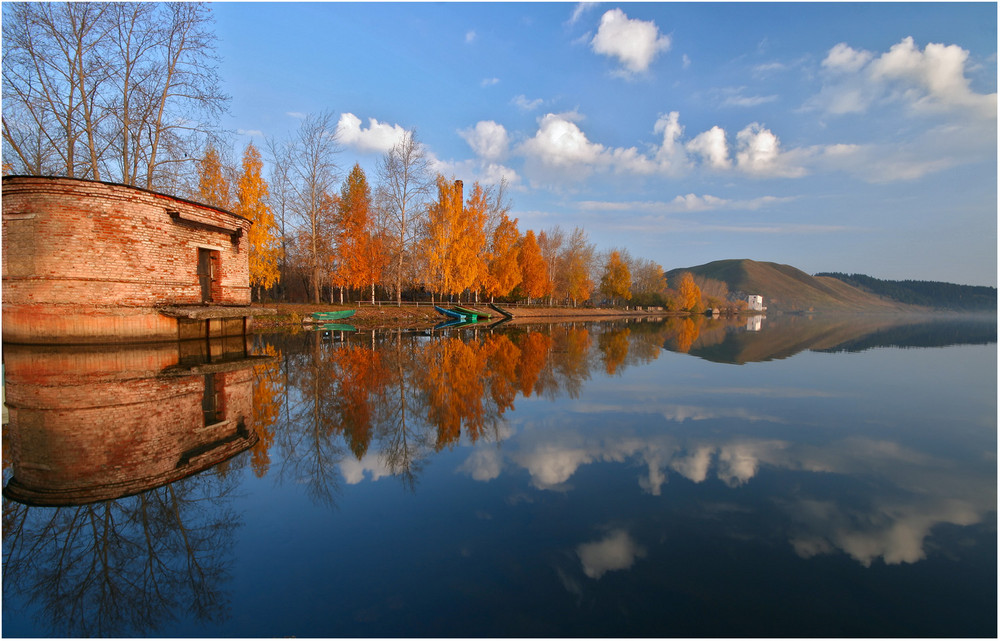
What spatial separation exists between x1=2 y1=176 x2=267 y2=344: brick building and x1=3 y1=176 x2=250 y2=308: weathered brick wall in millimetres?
21

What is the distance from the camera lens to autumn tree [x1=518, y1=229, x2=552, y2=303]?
46531mm

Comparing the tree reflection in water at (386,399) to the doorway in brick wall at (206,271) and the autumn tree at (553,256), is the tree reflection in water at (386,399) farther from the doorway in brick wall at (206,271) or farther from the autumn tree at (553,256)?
the autumn tree at (553,256)

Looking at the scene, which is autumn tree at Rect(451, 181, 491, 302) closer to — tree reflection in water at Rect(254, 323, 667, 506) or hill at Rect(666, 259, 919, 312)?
tree reflection in water at Rect(254, 323, 667, 506)

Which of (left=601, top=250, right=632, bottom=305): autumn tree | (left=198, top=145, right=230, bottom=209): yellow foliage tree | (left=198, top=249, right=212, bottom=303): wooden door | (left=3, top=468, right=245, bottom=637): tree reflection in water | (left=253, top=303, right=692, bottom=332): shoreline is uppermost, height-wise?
(left=198, top=145, right=230, bottom=209): yellow foliage tree

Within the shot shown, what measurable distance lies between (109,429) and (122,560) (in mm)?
3280

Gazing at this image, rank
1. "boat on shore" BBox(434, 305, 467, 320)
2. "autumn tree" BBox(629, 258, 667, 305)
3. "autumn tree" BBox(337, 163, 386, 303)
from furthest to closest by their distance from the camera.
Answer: "autumn tree" BBox(629, 258, 667, 305)
"boat on shore" BBox(434, 305, 467, 320)
"autumn tree" BBox(337, 163, 386, 303)

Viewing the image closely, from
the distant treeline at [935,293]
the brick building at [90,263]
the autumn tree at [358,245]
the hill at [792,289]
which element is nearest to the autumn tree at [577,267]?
the autumn tree at [358,245]

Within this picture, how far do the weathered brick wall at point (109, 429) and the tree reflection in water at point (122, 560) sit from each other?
333mm

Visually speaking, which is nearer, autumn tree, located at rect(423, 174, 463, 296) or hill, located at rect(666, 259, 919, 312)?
autumn tree, located at rect(423, 174, 463, 296)

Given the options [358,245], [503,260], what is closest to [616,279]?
[503,260]

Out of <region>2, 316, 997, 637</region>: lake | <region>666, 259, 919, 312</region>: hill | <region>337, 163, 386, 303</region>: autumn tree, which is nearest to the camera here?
<region>2, 316, 997, 637</region>: lake

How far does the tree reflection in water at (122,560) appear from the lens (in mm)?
2434

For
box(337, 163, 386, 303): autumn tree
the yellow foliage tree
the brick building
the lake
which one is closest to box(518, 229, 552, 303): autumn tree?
box(337, 163, 386, 303): autumn tree

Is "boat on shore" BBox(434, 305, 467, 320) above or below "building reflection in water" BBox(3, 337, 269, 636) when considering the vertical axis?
above
